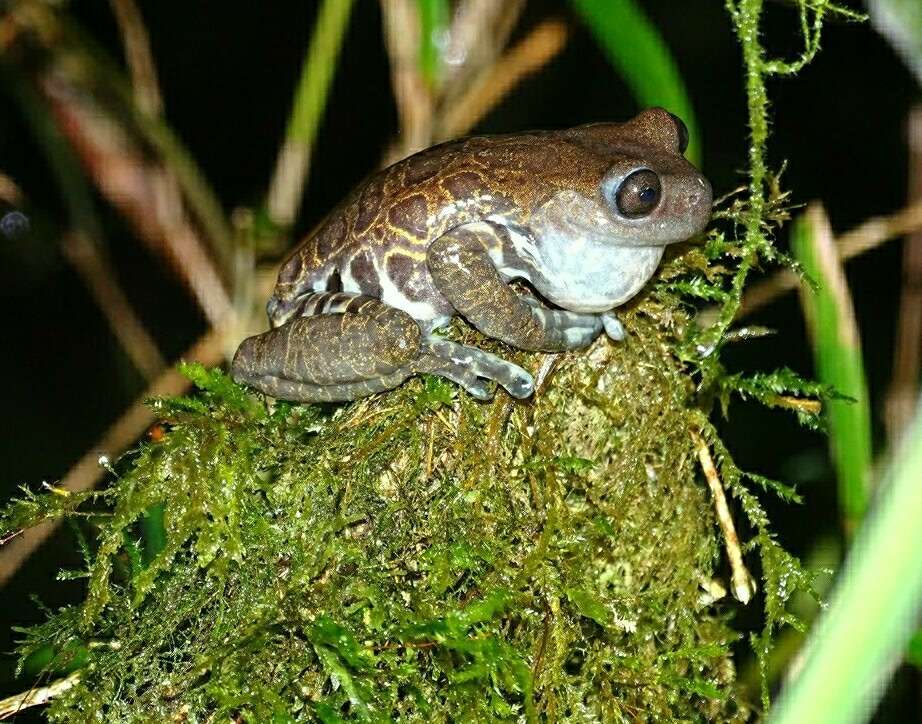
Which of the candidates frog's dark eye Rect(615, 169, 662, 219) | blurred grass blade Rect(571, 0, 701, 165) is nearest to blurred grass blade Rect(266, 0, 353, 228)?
blurred grass blade Rect(571, 0, 701, 165)

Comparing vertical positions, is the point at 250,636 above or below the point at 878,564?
above

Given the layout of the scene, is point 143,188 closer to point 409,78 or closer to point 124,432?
point 124,432

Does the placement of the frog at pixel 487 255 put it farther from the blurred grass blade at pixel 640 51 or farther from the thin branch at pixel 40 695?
the thin branch at pixel 40 695

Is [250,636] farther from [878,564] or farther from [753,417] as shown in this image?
[753,417]

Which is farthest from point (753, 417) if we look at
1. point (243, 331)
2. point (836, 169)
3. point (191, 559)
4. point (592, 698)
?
point (191, 559)

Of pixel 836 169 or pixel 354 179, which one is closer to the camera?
pixel 836 169

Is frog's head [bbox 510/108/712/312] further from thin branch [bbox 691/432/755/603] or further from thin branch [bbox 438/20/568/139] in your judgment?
thin branch [bbox 438/20/568/139]
